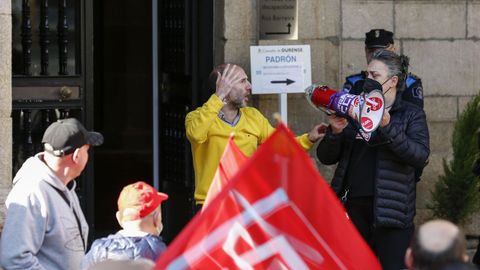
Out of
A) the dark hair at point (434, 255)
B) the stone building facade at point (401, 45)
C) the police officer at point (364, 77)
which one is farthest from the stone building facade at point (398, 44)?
the dark hair at point (434, 255)

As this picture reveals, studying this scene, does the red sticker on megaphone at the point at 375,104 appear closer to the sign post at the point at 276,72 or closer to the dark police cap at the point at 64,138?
the sign post at the point at 276,72

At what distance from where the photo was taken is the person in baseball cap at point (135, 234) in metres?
6.08

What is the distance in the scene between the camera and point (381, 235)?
8367mm

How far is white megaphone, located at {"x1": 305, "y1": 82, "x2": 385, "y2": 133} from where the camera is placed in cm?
Answer: 793

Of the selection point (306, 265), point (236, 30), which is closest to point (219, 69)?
point (236, 30)

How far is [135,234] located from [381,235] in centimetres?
257

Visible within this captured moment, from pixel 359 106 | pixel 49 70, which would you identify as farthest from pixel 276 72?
pixel 49 70

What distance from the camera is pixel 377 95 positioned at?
7.95m

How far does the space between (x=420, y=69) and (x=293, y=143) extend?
5.08 m

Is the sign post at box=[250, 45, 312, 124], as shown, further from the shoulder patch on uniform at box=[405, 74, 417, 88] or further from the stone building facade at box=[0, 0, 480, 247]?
the shoulder patch on uniform at box=[405, 74, 417, 88]

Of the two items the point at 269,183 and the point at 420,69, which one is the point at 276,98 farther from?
the point at 269,183

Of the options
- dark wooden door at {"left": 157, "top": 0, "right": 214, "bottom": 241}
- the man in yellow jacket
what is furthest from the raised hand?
dark wooden door at {"left": 157, "top": 0, "right": 214, "bottom": 241}

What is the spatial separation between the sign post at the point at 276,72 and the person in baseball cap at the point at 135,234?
3.26 metres

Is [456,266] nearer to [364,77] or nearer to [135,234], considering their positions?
[135,234]
